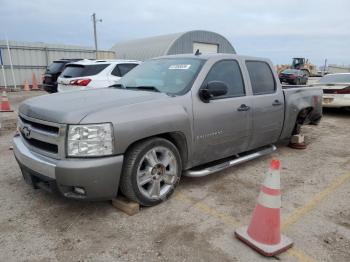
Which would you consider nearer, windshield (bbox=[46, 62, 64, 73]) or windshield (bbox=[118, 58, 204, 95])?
windshield (bbox=[118, 58, 204, 95])

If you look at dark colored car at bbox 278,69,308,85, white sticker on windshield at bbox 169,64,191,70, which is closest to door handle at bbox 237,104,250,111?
white sticker on windshield at bbox 169,64,191,70

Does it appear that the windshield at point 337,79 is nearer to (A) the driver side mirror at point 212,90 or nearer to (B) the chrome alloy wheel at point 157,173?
(A) the driver side mirror at point 212,90

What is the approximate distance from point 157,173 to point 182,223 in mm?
627

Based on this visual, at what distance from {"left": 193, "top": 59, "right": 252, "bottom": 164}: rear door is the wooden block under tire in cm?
102

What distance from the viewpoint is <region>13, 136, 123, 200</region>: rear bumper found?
2.79m

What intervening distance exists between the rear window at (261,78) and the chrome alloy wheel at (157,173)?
1.90 m

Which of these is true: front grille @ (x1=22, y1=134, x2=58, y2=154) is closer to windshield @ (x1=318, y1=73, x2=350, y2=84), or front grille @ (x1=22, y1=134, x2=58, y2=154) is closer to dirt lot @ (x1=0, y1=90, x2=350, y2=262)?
dirt lot @ (x1=0, y1=90, x2=350, y2=262)

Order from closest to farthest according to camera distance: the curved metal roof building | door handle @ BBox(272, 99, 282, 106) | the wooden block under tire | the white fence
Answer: the wooden block under tire → door handle @ BBox(272, 99, 282, 106) → the white fence → the curved metal roof building

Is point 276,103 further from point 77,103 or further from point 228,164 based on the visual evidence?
point 77,103

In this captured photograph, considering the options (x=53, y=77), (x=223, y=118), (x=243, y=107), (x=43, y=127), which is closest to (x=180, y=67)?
(x=223, y=118)

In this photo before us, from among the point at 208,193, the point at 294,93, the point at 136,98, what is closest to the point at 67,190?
the point at 136,98

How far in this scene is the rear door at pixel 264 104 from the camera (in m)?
4.54

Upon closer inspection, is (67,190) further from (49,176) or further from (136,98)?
(136,98)

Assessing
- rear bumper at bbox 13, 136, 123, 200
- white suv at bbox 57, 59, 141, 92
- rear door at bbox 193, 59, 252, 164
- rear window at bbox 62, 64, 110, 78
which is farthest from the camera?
rear window at bbox 62, 64, 110, 78
